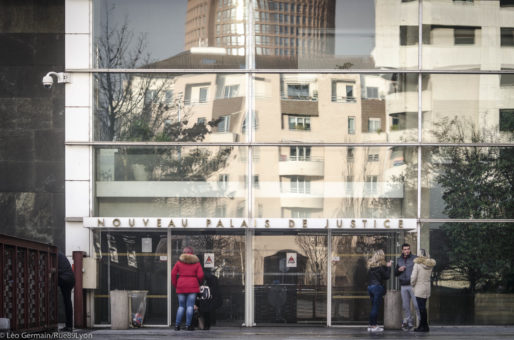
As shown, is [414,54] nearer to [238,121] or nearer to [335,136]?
[335,136]

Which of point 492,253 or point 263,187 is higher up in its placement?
point 263,187

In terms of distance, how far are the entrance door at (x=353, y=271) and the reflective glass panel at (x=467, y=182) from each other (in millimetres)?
1107

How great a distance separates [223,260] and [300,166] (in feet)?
8.28

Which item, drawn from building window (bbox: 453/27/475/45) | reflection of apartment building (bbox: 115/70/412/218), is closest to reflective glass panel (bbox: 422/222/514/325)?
reflection of apartment building (bbox: 115/70/412/218)

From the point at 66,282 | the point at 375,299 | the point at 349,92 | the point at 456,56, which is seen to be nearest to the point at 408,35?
the point at 456,56

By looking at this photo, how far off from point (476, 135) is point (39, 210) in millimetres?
9183

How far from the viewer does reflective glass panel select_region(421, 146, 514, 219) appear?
52.5ft

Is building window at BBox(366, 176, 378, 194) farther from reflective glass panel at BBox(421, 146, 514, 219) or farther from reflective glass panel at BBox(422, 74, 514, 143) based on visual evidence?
reflective glass panel at BBox(422, 74, 514, 143)

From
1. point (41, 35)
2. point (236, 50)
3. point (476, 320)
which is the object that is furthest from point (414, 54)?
point (41, 35)

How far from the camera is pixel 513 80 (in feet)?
53.1

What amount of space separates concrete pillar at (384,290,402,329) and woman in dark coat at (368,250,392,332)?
0.47 metres

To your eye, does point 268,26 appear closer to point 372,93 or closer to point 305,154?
point 372,93

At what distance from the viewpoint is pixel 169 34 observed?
16.5 m

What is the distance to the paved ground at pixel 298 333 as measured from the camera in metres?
13.8
